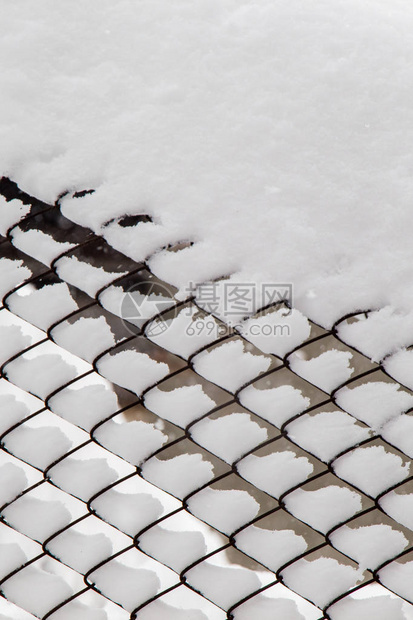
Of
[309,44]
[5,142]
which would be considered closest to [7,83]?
[5,142]

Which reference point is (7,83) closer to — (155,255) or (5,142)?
(5,142)

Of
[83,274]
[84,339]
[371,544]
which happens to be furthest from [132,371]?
[371,544]

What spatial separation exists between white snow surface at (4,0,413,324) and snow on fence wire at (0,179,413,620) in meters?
0.07

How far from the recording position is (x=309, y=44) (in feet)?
3.22

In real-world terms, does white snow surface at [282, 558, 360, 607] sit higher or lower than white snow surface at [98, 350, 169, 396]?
lower

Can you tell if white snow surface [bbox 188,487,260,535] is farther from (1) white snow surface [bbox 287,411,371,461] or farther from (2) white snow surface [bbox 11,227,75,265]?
(2) white snow surface [bbox 11,227,75,265]

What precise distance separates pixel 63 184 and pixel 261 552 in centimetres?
88

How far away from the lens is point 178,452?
4.47 feet

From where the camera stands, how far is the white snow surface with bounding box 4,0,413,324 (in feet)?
3.02

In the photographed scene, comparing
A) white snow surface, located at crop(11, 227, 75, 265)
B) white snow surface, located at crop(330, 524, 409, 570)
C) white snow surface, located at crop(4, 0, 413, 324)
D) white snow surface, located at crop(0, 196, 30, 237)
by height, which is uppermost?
white snow surface, located at crop(4, 0, 413, 324)

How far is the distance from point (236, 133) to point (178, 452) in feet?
2.61

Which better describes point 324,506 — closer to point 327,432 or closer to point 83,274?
point 327,432
